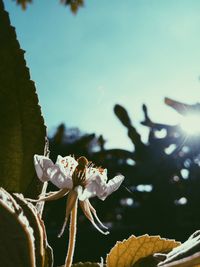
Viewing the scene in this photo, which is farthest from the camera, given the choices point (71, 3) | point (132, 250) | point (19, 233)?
point (71, 3)

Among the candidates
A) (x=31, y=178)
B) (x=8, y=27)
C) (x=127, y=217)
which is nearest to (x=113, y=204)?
(x=127, y=217)

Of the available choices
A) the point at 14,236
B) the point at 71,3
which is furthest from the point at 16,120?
the point at 71,3

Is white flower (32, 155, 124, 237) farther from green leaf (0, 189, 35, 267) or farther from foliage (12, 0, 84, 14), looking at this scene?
foliage (12, 0, 84, 14)

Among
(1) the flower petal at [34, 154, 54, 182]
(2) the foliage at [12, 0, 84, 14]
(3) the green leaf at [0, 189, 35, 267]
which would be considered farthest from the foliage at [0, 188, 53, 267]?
(2) the foliage at [12, 0, 84, 14]

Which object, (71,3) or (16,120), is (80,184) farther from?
(71,3)

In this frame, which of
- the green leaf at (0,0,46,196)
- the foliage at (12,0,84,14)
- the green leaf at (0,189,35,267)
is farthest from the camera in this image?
the foliage at (12,0,84,14)

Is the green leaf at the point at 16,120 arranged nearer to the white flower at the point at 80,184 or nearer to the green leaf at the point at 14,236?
the white flower at the point at 80,184

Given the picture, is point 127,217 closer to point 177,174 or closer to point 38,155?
point 177,174
